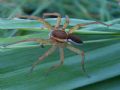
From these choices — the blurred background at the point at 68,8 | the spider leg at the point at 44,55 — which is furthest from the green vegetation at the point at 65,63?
the blurred background at the point at 68,8

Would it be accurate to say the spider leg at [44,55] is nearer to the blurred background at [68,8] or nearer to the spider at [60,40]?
the spider at [60,40]

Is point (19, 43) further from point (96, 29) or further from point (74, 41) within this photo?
point (96, 29)

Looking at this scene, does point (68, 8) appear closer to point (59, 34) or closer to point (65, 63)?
point (59, 34)

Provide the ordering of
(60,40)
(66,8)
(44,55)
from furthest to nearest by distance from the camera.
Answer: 1. (66,8)
2. (60,40)
3. (44,55)

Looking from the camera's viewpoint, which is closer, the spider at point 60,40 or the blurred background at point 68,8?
the spider at point 60,40

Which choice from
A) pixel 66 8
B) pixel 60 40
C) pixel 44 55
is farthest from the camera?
pixel 66 8

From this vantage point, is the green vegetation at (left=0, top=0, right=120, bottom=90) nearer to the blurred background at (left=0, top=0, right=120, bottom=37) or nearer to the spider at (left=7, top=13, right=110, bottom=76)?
the spider at (left=7, top=13, right=110, bottom=76)

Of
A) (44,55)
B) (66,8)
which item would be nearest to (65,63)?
(44,55)

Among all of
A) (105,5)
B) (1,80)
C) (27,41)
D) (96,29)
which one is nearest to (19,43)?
(27,41)

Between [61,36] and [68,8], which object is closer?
[61,36]

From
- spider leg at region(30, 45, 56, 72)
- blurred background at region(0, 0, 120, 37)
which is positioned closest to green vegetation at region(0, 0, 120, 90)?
spider leg at region(30, 45, 56, 72)

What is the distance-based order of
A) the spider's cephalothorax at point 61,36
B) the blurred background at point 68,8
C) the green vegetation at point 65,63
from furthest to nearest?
the blurred background at point 68,8 < the spider's cephalothorax at point 61,36 < the green vegetation at point 65,63
